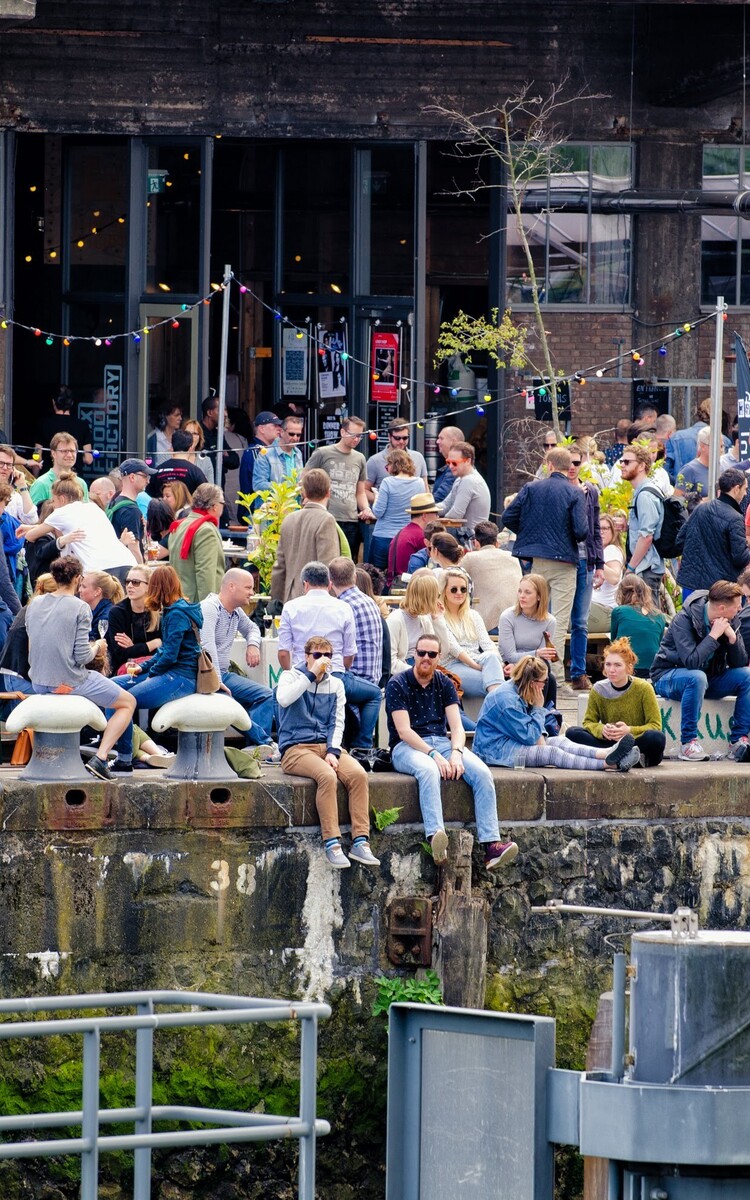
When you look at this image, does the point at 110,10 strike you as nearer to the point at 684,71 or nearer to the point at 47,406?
the point at 47,406

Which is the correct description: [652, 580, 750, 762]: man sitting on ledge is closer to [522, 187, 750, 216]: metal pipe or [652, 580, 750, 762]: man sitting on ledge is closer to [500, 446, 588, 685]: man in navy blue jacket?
[500, 446, 588, 685]: man in navy blue jacket

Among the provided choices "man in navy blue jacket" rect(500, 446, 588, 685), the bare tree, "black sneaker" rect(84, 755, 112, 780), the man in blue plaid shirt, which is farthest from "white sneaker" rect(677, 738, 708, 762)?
the bare tree

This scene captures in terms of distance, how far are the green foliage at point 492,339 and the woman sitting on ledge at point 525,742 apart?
926cm

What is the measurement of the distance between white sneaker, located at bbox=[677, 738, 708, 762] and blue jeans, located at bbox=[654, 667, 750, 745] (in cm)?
4

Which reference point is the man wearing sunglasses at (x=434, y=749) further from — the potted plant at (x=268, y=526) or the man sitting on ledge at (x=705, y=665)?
the potted plant at (x=268, y=526)

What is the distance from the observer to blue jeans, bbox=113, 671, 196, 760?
1081cm

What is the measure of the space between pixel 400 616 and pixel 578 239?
1160cm

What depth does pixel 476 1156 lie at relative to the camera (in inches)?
324

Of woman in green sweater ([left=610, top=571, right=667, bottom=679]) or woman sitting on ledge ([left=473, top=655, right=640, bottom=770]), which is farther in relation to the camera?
woman in green sweater ([left=610, top=571, right=667, bottom=679])

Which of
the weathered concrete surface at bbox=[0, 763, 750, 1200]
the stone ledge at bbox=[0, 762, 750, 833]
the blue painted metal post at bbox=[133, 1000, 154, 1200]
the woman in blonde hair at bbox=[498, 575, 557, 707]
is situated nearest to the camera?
the blue painted metal post at bbox=[133, 1000, 154, 1200]

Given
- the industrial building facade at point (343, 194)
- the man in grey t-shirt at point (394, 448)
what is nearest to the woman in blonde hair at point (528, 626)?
the man in grey t-shirt at point (394, 448)

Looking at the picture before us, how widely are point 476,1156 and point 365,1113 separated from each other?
287 cm

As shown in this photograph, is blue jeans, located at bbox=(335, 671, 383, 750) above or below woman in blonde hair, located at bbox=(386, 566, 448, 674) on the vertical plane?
below

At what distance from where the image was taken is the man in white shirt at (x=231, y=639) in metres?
11.5
